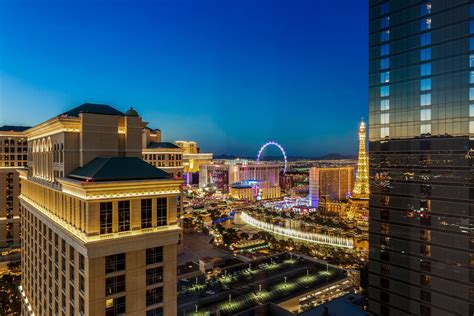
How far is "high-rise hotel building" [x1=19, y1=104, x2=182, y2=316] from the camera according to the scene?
658 inches

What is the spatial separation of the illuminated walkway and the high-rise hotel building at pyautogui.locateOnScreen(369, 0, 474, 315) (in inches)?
1808

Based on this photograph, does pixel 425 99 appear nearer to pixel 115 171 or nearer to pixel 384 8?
pixel 384 8

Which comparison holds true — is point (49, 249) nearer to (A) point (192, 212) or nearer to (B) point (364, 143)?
(A) point (192, 212)

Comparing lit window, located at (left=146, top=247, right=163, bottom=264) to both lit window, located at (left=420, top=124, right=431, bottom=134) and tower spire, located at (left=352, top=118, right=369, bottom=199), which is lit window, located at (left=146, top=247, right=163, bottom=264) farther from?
tower spire, located at (left=352, top=118, right=369, bottom=199)

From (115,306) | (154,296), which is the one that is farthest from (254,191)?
(115,306)

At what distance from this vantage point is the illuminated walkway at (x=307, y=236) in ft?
221

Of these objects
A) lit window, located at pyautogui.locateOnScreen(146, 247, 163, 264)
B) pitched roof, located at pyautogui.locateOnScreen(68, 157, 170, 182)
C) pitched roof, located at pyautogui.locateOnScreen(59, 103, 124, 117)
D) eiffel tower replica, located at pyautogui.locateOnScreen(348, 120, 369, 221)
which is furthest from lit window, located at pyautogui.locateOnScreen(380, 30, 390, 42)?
eiffel tower replica, located at pyautogui.locateOnScreen(348, 120, 369, 221)

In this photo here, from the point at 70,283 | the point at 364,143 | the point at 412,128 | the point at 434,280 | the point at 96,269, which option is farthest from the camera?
the point at 364,143

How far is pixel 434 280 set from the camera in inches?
792

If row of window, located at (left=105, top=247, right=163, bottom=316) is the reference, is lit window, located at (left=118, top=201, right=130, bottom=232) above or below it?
above

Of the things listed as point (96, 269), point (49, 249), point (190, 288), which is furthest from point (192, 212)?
point (96, 269)

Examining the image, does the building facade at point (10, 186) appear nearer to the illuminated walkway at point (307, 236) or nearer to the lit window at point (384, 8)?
the lit window at point (384, 8)

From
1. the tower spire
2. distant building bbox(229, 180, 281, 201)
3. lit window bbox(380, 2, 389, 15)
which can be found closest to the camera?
lit window bbox(380, 2, 389, 15)

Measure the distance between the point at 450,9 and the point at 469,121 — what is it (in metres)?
6.91
